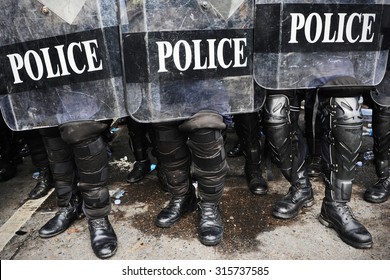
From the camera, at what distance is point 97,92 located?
188 cm

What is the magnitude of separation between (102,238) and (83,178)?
40 centimetres

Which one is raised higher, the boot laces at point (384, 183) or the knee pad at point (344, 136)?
the knee pad at point (344, 136)

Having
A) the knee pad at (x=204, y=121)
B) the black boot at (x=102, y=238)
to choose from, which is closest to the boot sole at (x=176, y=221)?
the black boot at (x=102, y=238)

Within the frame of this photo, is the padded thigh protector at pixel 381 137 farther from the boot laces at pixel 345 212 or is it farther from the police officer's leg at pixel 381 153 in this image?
the boot laces at pixel 345 212

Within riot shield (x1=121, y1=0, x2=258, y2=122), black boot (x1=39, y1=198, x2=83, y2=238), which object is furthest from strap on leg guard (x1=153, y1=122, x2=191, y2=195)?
black boot (x1=39, y1=198, x2=83, y2=238)

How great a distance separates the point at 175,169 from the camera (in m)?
2.32

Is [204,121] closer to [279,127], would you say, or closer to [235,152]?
[279,127]

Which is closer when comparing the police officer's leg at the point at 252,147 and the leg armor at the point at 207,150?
the leg armor at the point at 207,150

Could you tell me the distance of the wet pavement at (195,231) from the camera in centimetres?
213

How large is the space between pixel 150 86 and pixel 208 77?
12.3 inches

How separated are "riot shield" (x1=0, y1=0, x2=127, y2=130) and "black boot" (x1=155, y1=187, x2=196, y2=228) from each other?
82 centimetres

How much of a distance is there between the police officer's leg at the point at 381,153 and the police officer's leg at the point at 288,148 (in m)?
0.47
